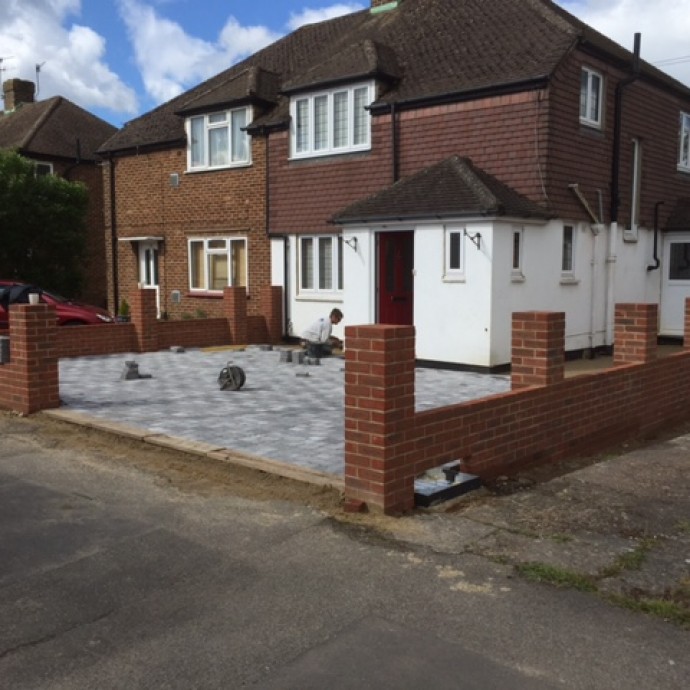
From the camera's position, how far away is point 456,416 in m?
5.89

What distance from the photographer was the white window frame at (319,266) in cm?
1623

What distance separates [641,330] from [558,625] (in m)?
5.66

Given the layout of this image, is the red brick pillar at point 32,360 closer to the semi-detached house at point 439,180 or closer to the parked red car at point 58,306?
the semi-detached house at point 439,180

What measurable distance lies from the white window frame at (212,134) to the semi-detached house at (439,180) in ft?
0.15

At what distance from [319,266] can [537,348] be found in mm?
10231

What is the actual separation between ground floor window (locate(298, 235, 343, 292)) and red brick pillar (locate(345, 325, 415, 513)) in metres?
10.9

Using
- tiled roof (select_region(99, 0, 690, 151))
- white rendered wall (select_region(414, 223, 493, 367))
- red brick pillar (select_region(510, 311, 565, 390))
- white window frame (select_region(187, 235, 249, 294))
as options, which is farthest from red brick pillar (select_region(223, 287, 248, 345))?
red brick pillar (select_region(510, 311, 565, 390))

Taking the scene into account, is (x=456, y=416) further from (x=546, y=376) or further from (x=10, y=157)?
(x=10, y=157)

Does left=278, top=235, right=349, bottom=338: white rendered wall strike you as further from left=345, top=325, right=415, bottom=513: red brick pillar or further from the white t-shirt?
left=345, top=325, right=415, bottom=513: red brick pillar

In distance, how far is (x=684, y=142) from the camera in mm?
18141

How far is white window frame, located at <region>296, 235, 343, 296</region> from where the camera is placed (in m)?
16.2

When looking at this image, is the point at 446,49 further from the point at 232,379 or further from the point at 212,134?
the point at 232,379

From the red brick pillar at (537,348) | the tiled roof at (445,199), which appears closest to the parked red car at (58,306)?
the tiled roof at (445,199)

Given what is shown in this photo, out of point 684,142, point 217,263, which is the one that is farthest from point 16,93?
point 684,142
